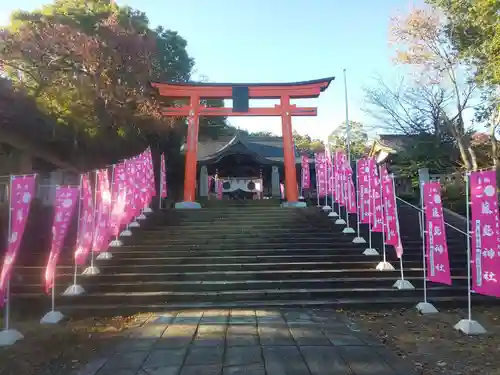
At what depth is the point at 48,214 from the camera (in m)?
14.3

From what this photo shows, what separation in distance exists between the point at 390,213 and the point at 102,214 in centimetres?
633

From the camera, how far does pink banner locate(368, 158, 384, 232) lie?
9.62 metres

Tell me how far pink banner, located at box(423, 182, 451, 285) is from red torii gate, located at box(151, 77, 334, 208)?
8.35 m

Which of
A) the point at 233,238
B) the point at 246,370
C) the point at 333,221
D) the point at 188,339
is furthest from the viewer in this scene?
the point at 333,221

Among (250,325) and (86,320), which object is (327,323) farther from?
(86,320)

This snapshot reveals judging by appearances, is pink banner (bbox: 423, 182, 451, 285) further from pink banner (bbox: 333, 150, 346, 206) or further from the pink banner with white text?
the pink banner with white text

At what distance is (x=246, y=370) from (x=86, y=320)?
12.7ft

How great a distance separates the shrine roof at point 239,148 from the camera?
2138cm

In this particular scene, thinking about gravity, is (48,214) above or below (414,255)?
above

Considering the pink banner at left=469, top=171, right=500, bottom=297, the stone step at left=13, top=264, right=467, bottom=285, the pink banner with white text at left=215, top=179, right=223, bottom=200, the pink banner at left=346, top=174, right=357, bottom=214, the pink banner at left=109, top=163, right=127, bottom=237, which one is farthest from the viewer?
the pink banner with white text at left=215, top=179, right=223, bottom=200

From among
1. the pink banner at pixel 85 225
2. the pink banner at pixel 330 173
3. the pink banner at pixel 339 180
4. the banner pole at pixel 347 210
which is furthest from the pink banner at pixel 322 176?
the pink banner at pixel 85 225

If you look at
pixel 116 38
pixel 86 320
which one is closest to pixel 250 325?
pixel 86 320

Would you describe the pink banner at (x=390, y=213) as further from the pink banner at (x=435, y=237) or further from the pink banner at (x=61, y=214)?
the pink banner at (x=61, y=214)

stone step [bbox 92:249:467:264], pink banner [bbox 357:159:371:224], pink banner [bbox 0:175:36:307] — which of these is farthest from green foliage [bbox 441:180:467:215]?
pink banner [bbox 0:175:36:307]
